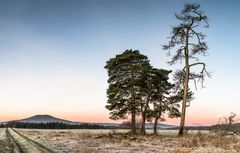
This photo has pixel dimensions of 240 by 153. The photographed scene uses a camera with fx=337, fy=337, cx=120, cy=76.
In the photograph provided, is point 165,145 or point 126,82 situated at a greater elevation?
point 126,82

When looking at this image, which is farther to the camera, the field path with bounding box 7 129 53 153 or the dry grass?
the field path with bounding box 7 129 53 153

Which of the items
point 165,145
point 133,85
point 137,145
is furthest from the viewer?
point 133,85

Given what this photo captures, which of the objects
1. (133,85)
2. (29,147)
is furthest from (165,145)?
(133,85)

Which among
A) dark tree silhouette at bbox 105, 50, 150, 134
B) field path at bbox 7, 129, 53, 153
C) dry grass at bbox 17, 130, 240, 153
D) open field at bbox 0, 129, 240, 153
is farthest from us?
dark tree silhouette at bbox 105, 50, 150, 134

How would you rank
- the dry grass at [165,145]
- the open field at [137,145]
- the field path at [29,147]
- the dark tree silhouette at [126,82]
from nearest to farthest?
1. the dry grass at [165,145]
2. the open field at [137,145]
3. the field path at [29,147]
4. the dark tree silhouette at [126,82]

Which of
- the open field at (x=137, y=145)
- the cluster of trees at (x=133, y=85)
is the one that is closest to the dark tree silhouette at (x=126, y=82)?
the cluster of trees at (x=133, y=85)

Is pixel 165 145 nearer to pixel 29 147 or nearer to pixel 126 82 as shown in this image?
pixel 29 147

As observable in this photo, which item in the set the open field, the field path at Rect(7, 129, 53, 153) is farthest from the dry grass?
the field path at Rect(7, 129, 53, 153)

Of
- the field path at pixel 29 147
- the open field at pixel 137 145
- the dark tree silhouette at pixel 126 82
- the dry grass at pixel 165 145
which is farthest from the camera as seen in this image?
the dark tree silhouette at pixel 126 82

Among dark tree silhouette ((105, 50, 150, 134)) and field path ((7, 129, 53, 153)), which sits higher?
dark tree silhouette ((105, 50, 150, 134))

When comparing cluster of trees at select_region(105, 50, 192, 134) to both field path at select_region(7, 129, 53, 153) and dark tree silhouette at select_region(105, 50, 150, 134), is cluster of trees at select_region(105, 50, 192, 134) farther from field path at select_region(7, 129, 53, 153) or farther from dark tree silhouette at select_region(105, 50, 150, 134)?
field path at select_region(7, 129, 53, 153)

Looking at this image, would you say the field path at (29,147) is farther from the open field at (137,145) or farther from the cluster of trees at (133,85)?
the cluster of trees at (133,85)

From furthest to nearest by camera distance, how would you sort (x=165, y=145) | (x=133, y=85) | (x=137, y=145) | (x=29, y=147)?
1. (x=133, y=85)
2. (x=137, y=145)
3. (x=165, y=145)
4. (x=29, y=147)

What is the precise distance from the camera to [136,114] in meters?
41.1
